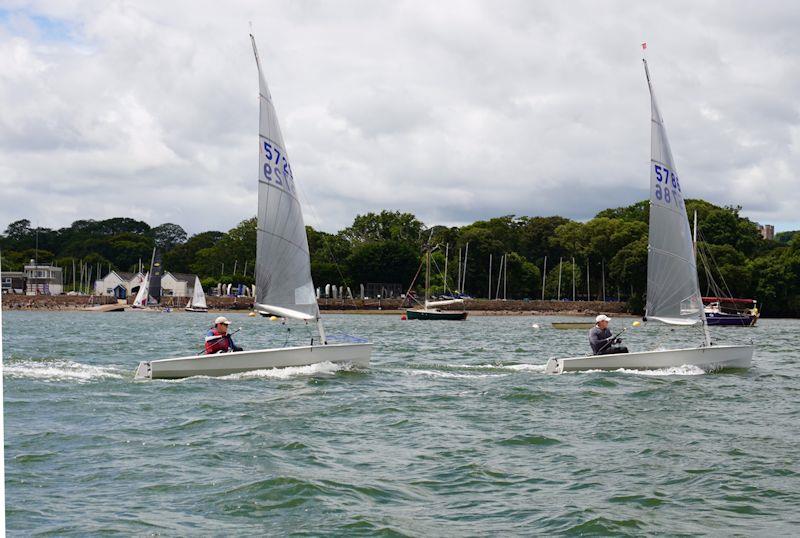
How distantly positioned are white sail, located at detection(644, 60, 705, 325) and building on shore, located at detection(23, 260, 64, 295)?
12652cm

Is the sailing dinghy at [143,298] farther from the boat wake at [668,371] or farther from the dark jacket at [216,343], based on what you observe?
the boat wake at [668,371]

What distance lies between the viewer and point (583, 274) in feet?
396

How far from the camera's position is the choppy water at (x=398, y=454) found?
889cm

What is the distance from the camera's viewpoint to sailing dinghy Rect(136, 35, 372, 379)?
2088 cm

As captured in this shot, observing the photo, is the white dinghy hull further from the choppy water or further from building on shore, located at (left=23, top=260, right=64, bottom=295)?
building on shore, located at (left=23, top=260, right=64, bottom=295)

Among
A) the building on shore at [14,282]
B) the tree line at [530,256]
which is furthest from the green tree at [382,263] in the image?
the building on shore at [14,282]

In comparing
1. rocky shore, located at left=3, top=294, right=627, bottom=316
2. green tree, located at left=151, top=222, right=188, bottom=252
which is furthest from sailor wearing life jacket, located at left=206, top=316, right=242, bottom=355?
green tree, located at left=151, top=222, right=188, bottom=252

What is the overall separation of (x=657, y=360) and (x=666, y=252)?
3.40 meters

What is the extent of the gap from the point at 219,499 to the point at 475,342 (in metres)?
33.1

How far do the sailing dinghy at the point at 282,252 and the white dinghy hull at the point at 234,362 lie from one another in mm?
30

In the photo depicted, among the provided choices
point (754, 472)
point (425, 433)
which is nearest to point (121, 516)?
point (425, 433)

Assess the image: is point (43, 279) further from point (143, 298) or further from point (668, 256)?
point (668, 256)

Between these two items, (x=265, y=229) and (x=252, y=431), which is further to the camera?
(x=265, y=229)

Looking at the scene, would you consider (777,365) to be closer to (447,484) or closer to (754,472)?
(754,472)
